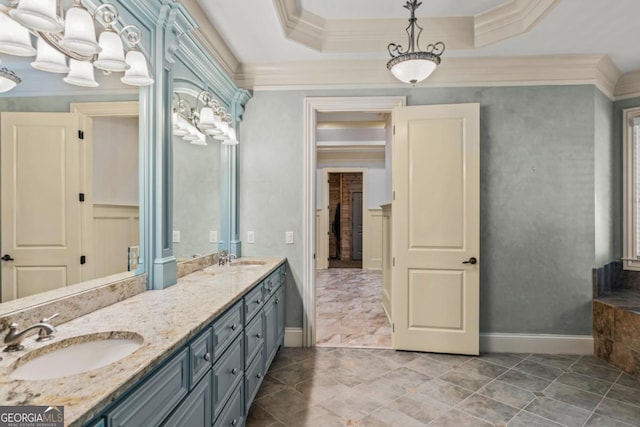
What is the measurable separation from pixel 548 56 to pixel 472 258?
201 cm

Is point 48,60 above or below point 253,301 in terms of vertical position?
above

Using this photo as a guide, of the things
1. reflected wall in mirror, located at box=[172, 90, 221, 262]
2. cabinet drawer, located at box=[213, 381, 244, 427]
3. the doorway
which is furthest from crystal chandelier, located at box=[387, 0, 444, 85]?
the doorway

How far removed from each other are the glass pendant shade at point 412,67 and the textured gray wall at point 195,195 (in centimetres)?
162

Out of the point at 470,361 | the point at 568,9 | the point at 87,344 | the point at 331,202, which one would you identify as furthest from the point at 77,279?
the point at 331,202

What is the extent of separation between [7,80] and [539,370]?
387 cm

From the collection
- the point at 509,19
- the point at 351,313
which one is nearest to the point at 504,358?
the point at 351,313

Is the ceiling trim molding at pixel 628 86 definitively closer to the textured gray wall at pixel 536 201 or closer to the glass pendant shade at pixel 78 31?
the textured gray wall at pixel 536 201

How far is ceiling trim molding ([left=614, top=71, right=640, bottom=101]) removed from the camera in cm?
336

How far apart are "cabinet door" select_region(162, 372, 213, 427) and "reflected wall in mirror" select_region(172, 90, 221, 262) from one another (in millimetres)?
1059

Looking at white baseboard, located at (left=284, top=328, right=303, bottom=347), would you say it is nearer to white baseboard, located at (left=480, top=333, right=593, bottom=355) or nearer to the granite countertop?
the granite countertop

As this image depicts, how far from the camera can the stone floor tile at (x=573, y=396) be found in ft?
7.68

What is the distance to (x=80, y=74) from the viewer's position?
1.46 metres

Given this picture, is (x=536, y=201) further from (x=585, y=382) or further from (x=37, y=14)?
(x=37, y=14)

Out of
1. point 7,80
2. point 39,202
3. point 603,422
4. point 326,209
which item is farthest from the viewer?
point 326,209
